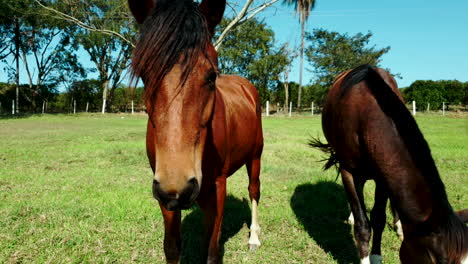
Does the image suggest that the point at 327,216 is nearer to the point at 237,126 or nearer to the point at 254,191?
the point at 254,191

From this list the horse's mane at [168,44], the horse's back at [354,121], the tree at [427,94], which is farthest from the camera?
the tree at [427,94]

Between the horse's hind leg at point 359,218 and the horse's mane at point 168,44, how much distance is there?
2109 millimetres

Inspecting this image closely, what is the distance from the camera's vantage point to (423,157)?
183 cm

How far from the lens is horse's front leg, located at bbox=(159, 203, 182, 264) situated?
2189mm

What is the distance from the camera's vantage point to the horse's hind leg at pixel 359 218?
8.84ft

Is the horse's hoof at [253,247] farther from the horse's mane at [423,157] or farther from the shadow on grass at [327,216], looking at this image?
the horse's mane at [423,157]

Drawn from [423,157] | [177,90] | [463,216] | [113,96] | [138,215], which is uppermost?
[113,96]

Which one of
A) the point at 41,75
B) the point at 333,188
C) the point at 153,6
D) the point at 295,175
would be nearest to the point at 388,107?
the point at 153,6

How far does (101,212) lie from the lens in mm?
3740

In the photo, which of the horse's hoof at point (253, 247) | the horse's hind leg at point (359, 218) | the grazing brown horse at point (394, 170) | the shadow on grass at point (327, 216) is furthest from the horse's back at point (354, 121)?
the horse's hoof at point (253, 247)

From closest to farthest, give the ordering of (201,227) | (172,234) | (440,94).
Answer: (172,234)
(201,227)
(440,94)

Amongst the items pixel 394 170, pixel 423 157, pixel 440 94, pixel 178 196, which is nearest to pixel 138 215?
pixel 178 196

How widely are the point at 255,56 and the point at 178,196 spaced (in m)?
37.0

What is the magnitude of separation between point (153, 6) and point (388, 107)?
70.6 inches
